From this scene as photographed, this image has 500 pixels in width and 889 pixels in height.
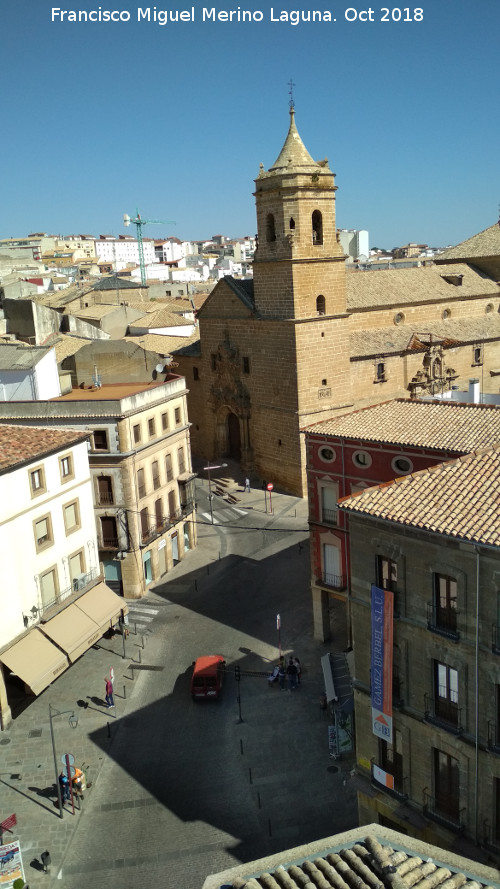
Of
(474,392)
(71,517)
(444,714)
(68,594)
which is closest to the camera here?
(444,714)

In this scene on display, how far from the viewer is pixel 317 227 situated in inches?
1896

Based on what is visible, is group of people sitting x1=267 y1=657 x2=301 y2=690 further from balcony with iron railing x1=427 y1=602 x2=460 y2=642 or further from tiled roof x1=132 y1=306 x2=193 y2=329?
tiled roof x1=132 y1=306 x2=193 y2=329

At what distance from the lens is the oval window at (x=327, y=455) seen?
2930cm

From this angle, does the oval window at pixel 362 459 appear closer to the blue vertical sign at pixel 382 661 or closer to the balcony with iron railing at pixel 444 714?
the blue vertical sign at pixel 382 661

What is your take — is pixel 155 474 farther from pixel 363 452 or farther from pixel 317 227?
pixel 317 227

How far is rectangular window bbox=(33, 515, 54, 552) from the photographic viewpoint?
29031mm

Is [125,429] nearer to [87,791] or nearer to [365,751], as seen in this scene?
[87,791]

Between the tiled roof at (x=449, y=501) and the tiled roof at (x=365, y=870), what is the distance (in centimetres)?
611

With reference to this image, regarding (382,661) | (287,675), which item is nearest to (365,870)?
(382,661)

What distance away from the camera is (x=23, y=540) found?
28031mm

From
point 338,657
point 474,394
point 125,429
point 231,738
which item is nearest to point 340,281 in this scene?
point 474,394

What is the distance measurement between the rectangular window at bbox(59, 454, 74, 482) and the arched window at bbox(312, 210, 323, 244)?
23805 millimetres

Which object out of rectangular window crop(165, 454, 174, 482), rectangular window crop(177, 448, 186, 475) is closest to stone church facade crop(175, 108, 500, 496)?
rectangular window crop(177, 448, 186, 475)

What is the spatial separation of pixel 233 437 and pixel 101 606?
2684cm
